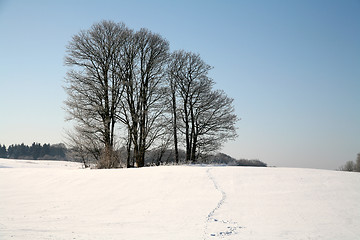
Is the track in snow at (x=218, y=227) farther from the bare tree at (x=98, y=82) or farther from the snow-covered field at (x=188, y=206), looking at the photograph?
the bare tree at (x=98, y=82)

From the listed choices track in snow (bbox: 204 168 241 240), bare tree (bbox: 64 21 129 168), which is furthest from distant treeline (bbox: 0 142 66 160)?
track in snow (bbox: 204 168 241 240)

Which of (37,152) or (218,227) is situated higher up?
(37,152)

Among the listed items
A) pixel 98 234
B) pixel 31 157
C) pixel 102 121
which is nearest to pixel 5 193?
pixel 98 234

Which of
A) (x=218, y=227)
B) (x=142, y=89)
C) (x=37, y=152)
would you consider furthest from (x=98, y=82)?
(x=37, y=152)

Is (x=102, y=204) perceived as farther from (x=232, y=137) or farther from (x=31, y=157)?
(x=31, y=157)

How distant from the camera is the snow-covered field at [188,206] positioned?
220 inches

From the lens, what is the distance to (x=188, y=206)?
7.30 meters

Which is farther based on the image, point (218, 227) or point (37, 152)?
point (37, 152)

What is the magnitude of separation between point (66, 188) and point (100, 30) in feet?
40.3

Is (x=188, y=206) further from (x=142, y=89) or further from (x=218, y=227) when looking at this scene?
(x=142, y=89)

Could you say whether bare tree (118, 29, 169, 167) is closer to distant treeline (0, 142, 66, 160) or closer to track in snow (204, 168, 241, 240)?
track in snow (204, 168, 241, 240)

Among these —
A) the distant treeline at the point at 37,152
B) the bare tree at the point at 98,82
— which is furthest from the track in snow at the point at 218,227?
the distant treeline at the point at 37,152

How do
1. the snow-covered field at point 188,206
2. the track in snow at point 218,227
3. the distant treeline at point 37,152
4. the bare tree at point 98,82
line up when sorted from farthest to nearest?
the distant treeline at point 37,152 < the bare tree at point 98,82 < the snow-covered field at point 188,206 < the track in snow at point 218,227

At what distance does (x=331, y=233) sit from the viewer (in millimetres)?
5328
